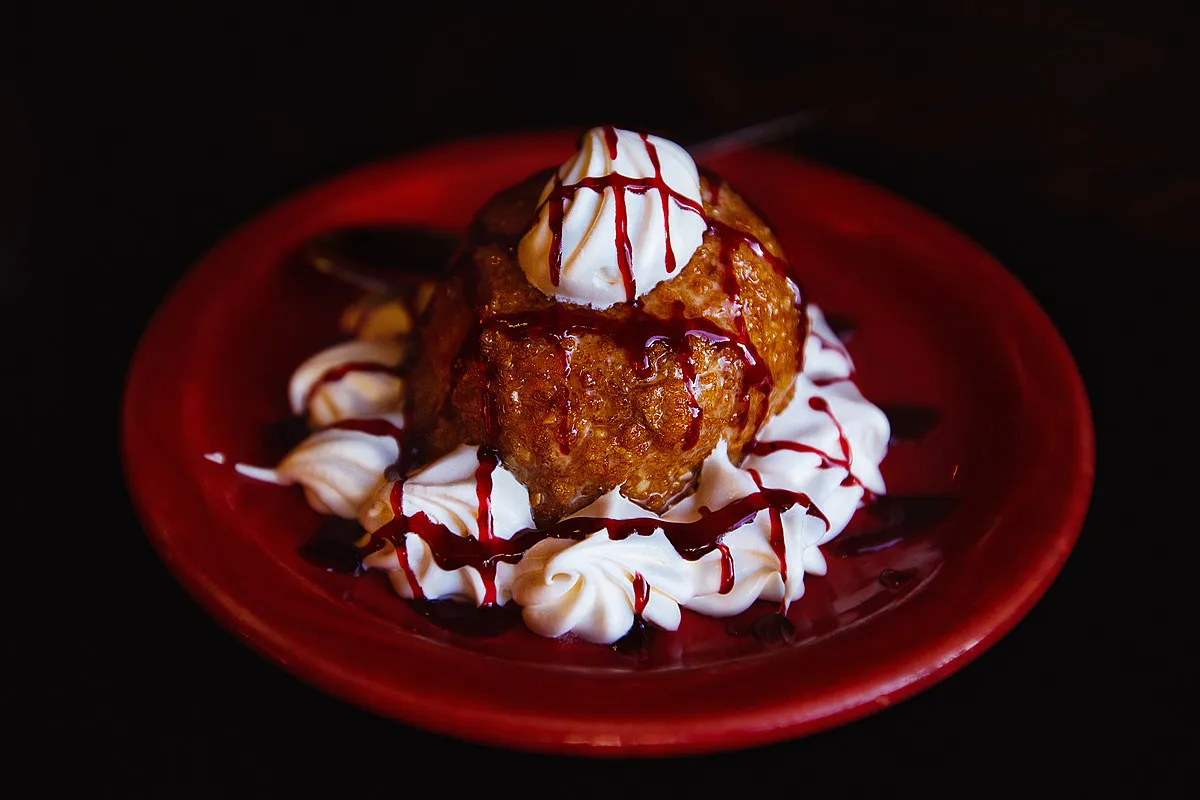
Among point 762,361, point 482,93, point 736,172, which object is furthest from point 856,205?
point 482,93

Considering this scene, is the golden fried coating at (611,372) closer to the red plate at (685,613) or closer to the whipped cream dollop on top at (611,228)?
the whipped cream dollop on top at (611,228)

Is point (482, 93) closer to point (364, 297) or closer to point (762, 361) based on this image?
point (364, 297)

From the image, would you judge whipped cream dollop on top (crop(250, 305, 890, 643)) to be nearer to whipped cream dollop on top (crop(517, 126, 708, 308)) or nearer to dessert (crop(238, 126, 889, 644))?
dessert (crop(238, 126, 889, 644))

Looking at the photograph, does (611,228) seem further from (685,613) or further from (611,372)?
(685,613)

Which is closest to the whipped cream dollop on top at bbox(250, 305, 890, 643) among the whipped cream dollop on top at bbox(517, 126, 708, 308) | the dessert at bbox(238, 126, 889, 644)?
the dessert at bbox(238, 126, 889, 644)

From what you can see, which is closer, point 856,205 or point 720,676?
point 720,676

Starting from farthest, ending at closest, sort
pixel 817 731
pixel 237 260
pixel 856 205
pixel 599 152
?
pixel 856 205 < pixel 237 260 < pixel 599 152 < pixel 817 731

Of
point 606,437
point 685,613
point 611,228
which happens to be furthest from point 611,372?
point 685,613
